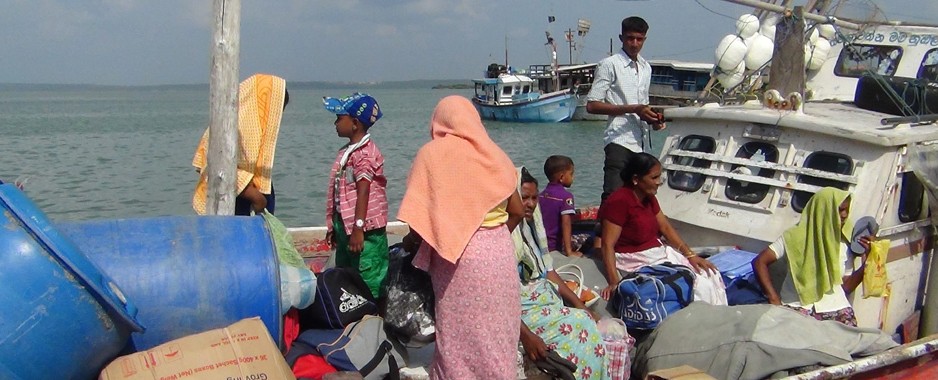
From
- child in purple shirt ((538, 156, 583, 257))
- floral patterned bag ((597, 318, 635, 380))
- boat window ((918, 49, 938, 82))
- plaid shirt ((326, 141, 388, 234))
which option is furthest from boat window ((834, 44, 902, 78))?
plaid shirt ((326, 141, 388, 234))

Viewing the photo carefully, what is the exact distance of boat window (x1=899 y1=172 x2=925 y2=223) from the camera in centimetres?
495

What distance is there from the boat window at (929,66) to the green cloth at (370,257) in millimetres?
5093

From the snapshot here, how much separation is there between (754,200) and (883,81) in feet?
5.36

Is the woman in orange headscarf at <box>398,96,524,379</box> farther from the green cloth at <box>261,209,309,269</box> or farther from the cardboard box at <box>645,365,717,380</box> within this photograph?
the green cloth at <box>261,209,309,269</box>

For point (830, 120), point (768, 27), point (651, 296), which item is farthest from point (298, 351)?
point (768, 27)

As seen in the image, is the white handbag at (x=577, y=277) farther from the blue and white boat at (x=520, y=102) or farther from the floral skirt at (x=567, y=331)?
the blue and white boat at (x=520, y=102)

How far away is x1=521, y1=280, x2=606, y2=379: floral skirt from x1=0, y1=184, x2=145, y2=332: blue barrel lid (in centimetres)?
177

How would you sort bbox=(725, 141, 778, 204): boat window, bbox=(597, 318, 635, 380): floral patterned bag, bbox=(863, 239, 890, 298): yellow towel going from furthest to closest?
bbox=(725, 141, 778, 204): boat window
bbox=(863, 239, 890, 298): yellow towel
bbox=(597, 318, 635, 380): floral patterned bag

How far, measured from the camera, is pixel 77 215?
14656mm

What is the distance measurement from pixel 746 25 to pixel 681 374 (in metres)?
4.99

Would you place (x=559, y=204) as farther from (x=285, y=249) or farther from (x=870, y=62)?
(x=870, y=62)

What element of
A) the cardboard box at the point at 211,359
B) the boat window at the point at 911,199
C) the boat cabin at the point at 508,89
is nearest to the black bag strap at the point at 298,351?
the cardboard box at the point at 211,359

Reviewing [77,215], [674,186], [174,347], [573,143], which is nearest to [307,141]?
[573,143]

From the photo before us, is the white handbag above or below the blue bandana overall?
below
